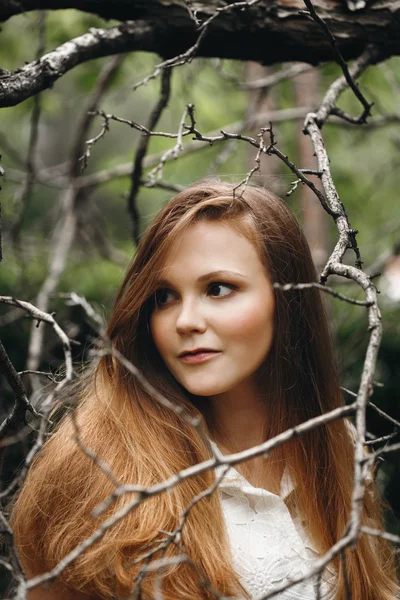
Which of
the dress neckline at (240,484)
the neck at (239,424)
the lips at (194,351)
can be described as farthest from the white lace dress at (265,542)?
the lips at (194,351)

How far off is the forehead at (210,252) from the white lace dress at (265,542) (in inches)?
22.9

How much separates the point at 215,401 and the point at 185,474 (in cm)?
A: 108

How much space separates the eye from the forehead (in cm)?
5

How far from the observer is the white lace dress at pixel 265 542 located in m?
1.83

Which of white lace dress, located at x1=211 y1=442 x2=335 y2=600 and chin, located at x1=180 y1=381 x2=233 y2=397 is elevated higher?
chin, located at x1=180 y1=381 x2=233 y2=397

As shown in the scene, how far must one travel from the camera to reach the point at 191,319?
1.82 m

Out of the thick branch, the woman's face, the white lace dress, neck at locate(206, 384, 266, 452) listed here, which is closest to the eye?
the woman's face

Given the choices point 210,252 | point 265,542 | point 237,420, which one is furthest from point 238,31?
point 265,542

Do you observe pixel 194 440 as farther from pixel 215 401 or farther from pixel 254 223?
pixel 254 223

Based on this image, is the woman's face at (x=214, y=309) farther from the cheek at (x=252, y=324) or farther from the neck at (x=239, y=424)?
the neck at (x=239, y=424)

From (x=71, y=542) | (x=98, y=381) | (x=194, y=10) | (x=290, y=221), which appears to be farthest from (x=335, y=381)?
(x=194, y=10)

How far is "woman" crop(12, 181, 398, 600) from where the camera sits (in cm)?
178

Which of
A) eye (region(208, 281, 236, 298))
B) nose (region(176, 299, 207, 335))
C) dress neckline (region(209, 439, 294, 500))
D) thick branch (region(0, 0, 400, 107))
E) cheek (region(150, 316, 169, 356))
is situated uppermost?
thick branch (region(0, 0, 400, 107))

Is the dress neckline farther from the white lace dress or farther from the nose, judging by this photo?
the nose
